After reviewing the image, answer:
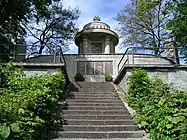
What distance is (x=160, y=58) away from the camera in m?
16.8

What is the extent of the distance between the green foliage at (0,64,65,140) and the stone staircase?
583 millimetres

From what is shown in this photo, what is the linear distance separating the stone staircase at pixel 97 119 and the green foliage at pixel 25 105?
0.58 metres

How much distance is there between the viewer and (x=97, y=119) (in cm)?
792

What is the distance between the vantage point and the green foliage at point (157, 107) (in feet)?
18.0

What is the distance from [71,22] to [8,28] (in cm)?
737

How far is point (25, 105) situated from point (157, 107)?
3.16m

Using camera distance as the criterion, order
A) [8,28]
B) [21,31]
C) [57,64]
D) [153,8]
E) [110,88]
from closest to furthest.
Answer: [57,64]
[110,88]
[8,28]
[21,31]
[153,8]

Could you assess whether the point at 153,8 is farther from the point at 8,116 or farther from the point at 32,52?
the point at 8,116

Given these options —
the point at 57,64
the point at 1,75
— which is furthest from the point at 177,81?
the point at 1,75

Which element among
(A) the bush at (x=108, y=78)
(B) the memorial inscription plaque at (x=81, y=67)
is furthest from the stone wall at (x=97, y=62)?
(A) the bush at (x=108, y=78)

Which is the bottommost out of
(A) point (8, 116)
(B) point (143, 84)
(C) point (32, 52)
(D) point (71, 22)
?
(A) point (8, 116)

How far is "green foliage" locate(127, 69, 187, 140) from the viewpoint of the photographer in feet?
18.0

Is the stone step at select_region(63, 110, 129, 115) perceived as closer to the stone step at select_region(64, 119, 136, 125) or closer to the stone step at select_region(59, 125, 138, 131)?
the stone step at select_region(64, 119, 136, 125)

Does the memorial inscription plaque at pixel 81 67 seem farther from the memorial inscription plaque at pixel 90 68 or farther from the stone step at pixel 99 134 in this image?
the stone step at pixel 99 134
